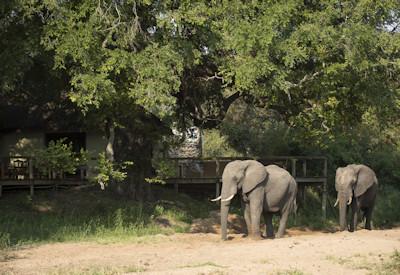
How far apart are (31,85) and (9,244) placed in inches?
326

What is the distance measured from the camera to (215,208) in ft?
81.2

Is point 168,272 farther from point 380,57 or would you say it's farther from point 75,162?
point 380,57

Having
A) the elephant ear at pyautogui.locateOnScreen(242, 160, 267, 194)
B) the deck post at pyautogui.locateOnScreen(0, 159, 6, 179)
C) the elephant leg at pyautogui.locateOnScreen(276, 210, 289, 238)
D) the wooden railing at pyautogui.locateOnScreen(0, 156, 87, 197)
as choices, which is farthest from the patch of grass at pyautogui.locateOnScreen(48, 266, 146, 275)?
the deck post at pyautogui.locateOnScreen(0, 159, 6, 179)

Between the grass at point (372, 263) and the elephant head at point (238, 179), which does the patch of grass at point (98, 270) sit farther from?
the elephant head at point (238, 179)

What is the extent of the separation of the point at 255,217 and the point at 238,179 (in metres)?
1.11

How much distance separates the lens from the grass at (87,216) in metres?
17.3

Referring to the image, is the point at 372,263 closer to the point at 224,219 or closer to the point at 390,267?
the point at 390,267

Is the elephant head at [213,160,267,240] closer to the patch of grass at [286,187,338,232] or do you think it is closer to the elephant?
the elephant

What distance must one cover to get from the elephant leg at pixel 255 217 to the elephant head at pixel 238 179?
1.45ft

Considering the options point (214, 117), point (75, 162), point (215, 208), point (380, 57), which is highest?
point (380, 57)

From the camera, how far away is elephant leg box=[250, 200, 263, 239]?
17.0 meters

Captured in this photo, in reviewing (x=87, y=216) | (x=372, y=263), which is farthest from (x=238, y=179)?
(x=372, y=263)

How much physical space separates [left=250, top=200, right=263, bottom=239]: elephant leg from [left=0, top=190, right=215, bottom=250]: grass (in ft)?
10.4

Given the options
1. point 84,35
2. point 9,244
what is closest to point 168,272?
point 9,244
